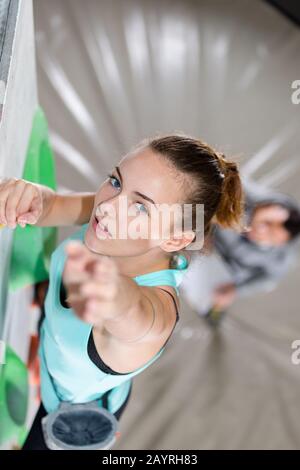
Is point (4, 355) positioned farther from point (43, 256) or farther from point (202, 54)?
point (202, 54)

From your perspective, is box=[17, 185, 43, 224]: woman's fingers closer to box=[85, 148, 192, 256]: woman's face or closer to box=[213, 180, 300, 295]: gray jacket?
box=[85, 148, 192, 256]: woman's face

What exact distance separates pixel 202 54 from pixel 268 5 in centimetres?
21

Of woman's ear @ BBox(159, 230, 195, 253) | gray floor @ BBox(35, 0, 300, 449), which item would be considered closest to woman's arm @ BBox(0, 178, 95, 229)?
woman's ear @ BBox(159, 230, 195, 253)

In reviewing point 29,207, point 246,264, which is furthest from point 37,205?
point 246,264

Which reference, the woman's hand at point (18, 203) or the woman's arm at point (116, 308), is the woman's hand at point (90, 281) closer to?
the woman's arm at point (116, 308)

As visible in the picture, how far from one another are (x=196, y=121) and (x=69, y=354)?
786 millimetres

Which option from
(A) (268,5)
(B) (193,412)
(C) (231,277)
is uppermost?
(A) (268,5)

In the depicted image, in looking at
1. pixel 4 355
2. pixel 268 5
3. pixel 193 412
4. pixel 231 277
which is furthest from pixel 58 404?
pixel 268 5

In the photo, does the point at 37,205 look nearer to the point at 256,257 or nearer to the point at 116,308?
the point at 116,308

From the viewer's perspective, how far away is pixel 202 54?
53.5 inches

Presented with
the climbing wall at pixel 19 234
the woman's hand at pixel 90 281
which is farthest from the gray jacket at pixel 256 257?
the woman's hand at pixel 90 281

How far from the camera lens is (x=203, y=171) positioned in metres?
0.49

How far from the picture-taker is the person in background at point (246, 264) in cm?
121

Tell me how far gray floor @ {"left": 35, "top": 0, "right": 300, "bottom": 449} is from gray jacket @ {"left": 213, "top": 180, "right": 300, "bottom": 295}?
3 centimetres
